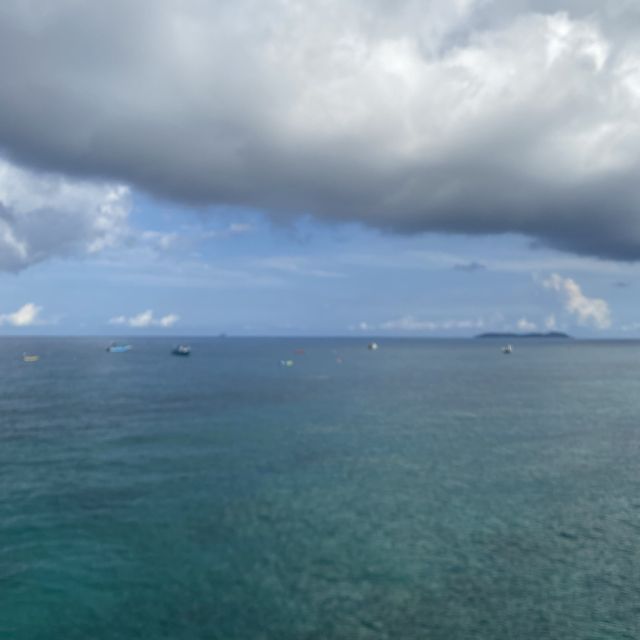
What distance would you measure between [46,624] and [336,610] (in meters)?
13.6

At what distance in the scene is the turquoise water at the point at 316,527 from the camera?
26766mm

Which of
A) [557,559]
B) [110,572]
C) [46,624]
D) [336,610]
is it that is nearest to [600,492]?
[557,559]

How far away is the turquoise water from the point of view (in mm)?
26766

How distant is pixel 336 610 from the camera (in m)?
27.1

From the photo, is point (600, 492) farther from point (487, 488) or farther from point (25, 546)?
point (25, 546)

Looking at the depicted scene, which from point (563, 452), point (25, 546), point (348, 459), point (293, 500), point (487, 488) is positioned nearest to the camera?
point (25, 546)

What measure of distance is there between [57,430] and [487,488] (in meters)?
52.2

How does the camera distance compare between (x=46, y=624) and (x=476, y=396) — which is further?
(x=476, y=396)

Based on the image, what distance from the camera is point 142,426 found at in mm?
72875

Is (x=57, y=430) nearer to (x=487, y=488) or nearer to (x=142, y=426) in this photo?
(x=142, y=426)

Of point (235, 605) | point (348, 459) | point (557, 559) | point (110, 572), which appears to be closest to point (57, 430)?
point (348, 459)

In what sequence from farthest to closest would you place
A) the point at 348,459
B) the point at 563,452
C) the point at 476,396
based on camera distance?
the point at 476,396
the point at 563,452
the point at 348,459

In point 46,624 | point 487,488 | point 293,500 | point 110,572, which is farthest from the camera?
point 487,488

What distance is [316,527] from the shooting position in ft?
123
